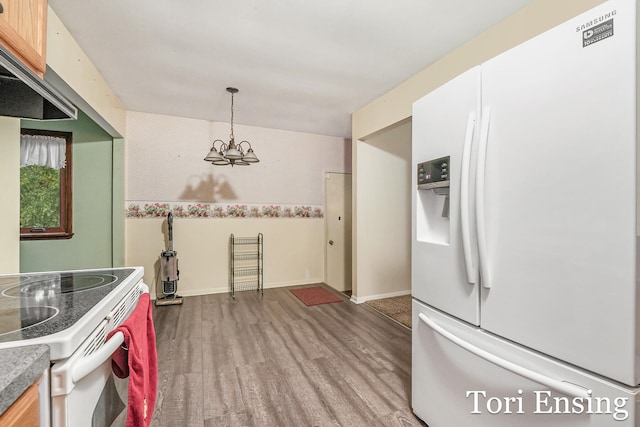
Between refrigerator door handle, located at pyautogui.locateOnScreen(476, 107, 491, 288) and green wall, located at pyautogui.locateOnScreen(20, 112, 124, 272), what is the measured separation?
12.9 ft

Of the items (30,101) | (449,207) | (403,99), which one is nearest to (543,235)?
(449,207)

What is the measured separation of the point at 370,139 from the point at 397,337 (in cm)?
242

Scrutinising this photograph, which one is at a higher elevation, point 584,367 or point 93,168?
point 93,168

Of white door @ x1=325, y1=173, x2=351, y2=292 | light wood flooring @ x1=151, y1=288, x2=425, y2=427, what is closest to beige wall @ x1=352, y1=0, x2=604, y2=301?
light wood flooring @ x1=151, y1=288, x2=425, y2=427

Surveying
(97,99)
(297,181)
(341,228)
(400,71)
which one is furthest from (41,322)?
(341,228)

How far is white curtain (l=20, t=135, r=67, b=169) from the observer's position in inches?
133

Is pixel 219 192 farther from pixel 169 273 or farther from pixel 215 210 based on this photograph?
pixel 169 273

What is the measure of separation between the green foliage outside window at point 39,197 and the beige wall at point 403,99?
11.9ft

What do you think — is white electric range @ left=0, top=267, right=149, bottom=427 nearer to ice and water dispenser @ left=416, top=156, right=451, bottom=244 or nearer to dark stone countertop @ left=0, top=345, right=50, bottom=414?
dark stone countertop @ left=0, top=345, right=50, bottom=414

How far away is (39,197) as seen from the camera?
3.45 m

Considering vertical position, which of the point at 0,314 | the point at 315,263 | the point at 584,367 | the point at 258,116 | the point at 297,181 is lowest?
the point at 315,263

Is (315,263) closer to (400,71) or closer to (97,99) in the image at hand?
(400,71)

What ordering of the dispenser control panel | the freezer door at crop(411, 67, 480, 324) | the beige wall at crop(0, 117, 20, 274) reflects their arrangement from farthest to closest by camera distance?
1. the beige wall at crop(0, 117, 20, 274)
2. the dispenser control panel
3. the freezer door at crop(411, 67, 480, 324)

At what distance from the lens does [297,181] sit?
4723 mm
